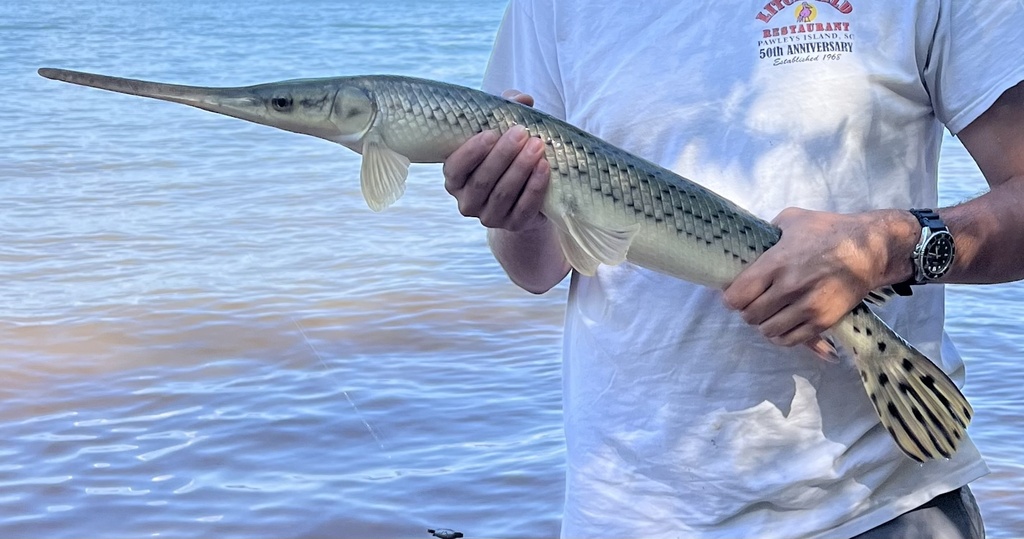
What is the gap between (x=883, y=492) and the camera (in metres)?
2.64

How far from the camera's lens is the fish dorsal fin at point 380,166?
2.56m

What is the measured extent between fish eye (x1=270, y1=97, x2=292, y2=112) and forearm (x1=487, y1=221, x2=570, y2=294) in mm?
627

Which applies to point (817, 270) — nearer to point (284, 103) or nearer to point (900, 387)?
point (900, 387)

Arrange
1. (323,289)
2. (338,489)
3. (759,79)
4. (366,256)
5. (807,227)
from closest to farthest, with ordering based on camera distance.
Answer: (807,227) < (759,79) < (338,489) < (323,289) < (366,256)

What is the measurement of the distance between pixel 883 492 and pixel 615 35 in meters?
1.08

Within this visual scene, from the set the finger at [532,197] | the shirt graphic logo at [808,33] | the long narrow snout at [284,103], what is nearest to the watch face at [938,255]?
the shirt graphic logo at [808,33]

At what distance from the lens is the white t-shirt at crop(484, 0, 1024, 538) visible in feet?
8.43

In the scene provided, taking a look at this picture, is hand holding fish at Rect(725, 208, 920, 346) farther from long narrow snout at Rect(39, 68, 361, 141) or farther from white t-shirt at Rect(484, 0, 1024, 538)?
long narrow snout at Rect(39, 68, 361, 141)

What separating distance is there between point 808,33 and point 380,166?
0.87 meters

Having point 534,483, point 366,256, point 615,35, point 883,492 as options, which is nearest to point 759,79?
point 615,35

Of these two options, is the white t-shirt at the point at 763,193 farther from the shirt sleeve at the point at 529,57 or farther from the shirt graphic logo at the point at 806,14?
the shirt sleeve at the point at 529,57

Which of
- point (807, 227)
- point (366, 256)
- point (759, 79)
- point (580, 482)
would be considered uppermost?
point (759, 79)

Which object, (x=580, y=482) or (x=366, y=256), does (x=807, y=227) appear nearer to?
(x=580, y=482)

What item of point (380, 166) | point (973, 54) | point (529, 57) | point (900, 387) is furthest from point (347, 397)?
point (973, 54)
